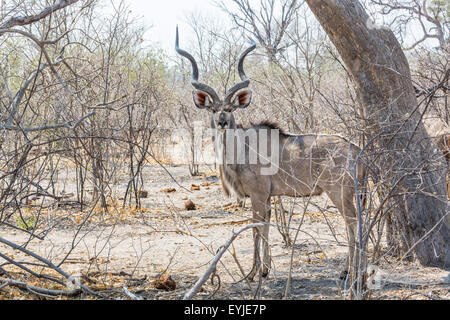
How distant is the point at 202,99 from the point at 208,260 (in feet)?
6.06

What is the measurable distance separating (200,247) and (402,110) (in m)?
2.91

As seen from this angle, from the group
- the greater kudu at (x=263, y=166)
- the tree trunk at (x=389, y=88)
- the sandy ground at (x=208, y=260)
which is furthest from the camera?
the greater kudu at (x=263, y=166)

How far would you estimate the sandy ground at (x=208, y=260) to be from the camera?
4.42 m

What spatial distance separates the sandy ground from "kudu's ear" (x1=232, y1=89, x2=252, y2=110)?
4.29 ft

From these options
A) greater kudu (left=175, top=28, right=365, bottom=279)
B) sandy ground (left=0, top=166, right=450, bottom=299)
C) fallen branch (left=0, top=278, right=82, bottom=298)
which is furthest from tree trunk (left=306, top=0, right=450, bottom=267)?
fallen branch (left=0, top=278, right=82, bottom=298)

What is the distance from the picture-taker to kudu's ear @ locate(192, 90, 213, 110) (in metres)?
5.95

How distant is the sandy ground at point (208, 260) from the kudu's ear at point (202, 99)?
3.98 feet

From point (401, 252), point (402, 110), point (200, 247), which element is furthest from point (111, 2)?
point (401, 252)

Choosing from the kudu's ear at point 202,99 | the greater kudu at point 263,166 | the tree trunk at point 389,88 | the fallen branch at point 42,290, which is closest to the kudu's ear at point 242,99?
the greater kudu at point 263,166

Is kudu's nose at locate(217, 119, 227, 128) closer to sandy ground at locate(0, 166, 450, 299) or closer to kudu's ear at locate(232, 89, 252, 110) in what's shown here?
kudu's ear at locate(232, 89, 252, 110)

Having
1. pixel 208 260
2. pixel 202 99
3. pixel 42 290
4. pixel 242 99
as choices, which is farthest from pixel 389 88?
pixel 42 290

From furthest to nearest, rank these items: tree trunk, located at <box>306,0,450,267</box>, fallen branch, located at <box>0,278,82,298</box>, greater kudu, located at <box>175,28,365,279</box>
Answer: greater kudu, located at <box>175,28,365,279</box>
tree trunk, located at <box>306,0,450,267</box>
fallen branch, located at <box>0,278,82,298</box>

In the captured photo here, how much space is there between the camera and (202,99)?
19.9ft

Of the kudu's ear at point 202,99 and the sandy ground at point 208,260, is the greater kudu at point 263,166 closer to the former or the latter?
the kudu's ear at point 202,99
